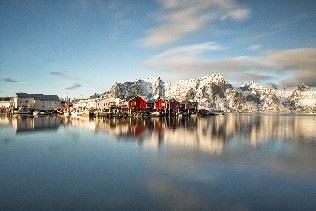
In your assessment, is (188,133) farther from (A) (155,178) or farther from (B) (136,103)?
(B) (136,103)

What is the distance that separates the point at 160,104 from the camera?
116188 millimetres

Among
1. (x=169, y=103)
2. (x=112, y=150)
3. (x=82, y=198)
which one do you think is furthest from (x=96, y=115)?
(x=82, y=198)

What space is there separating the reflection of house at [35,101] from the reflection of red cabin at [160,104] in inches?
2676

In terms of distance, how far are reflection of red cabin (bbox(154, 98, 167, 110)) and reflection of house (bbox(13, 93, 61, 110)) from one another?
6796 centimetres

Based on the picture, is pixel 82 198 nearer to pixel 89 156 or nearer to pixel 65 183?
pixel 65 183

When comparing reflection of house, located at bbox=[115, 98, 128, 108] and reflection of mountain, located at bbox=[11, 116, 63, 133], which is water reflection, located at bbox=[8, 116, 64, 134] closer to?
reflection of mountain, located at bbox=[11, 116, 63, 133]

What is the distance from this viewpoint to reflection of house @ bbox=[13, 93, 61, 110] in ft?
458

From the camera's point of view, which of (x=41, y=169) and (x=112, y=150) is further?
(x=112, y=150)

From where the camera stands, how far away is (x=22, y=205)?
14.1 meters

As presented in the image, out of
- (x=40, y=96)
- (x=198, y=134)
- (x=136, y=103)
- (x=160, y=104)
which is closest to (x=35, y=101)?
(x=40, y=96)

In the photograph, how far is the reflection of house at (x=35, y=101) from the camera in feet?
458

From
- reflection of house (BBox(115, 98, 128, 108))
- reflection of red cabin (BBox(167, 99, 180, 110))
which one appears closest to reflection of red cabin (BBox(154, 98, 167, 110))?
reflection of red cabin (BBox(167, 99, 180, 110))

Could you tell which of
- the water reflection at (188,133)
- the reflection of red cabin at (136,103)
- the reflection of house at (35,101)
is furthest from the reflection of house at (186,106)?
the reflection of house at (35,101)

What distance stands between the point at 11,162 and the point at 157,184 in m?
14.4
